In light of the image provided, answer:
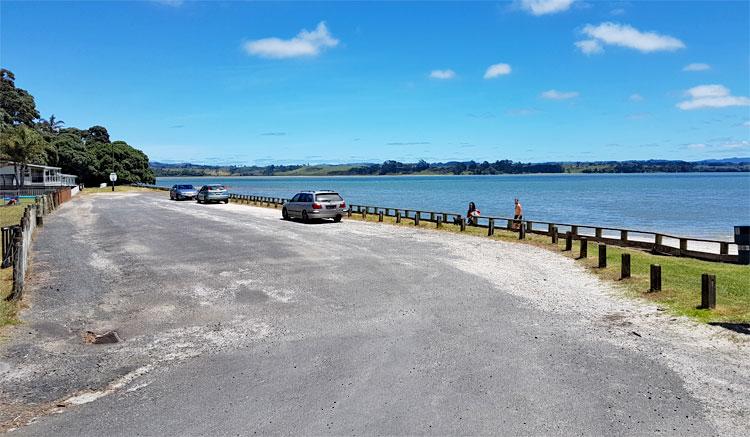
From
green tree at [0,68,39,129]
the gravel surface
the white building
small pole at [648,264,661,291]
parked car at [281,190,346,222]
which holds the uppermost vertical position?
green tree at [0,68,39,129]

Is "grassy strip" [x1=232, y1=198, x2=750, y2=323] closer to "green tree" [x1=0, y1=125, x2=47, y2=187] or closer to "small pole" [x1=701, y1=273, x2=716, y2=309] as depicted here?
"small pole" [x1=701, y1=273, x2=716, y2=309]

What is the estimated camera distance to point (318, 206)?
27.4 metres

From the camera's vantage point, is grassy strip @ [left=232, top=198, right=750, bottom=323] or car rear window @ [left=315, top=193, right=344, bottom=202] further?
car rear window @ [left=315, top=193, right=344, bottom=202]

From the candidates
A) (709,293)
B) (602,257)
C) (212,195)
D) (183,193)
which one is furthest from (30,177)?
(709,293)

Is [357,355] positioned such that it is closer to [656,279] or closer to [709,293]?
[709,293]

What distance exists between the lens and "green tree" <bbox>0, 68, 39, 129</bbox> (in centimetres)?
9856

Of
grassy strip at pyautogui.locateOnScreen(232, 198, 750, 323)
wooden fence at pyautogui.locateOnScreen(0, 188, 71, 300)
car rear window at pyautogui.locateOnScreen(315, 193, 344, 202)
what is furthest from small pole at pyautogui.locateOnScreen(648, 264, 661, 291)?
car rear window at pyautogui.locateOnScreen(315, 193, 344, 202)

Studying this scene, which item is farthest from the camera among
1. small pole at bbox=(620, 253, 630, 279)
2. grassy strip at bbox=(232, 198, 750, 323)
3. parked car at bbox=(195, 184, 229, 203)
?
parked car at bbox=(195, 184, 229, 203)

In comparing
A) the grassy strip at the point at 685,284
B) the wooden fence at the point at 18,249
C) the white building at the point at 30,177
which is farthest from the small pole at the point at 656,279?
the white building at the point at 30,177

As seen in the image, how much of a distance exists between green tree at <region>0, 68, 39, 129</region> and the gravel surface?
102 meters

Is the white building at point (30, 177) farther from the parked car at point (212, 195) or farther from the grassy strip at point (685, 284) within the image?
the grassy strip at point (685, 284)

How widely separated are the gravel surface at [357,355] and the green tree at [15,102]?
335 ft

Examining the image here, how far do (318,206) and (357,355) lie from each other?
20003 millimetres

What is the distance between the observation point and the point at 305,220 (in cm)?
2833
